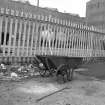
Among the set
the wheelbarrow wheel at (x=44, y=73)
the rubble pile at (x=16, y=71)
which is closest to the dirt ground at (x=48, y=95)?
the rubble pile at (x=16, y=71)

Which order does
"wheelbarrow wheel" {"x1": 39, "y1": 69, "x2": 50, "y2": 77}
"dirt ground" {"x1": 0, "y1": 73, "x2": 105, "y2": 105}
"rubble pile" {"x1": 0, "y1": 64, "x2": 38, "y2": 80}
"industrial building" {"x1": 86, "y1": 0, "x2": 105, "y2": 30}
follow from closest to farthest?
1. "dirt ground" {"x1": 0, "y1": 73, "x2": 105, "y2": 105}
2. "rubble pile" {"x1": 0, "y1": 64, "x2": 38, "y2": 80}
3. "wheelbarrow wheel" {"x1": 39, "y1": 69, "x2": 50, "y2": 77}
4. "industrial building" {"x1": 86, "y1": 0, "x2": 105, "y2": 30}

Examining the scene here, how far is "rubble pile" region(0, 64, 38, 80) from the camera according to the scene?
455 centimetres

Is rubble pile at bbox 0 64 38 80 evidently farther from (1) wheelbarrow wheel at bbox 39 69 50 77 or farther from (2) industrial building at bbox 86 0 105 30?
(2) industrial building at bbox 86 0 105 30

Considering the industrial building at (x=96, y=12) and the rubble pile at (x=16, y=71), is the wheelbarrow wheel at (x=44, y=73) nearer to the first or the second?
the rubble pile at (x=16, y=71)

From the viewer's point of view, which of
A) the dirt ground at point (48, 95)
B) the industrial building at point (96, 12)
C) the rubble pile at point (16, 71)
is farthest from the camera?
the industrial building at point (96, 12)

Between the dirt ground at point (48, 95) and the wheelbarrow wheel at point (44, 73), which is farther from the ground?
the wheelbarrow wheel at point (44, 73)

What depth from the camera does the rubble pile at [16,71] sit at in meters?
4.55

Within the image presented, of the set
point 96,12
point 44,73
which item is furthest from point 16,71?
point 96,12

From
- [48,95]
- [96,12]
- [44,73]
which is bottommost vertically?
[48,95]

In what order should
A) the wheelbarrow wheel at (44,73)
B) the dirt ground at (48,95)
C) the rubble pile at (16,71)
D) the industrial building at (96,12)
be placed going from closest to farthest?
1. the dirt ground at (48,95)
2. the rubble pile at (16,71)
3. the wheelbarrow wheel at (44,73)
4. the industrial building at (96,12)

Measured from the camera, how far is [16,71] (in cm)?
496

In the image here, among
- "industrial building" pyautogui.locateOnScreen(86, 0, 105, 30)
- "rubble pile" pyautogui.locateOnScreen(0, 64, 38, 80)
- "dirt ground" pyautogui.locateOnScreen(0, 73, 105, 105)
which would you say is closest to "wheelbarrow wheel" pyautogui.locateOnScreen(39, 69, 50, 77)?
"rubble pile" pyautogui.locateOnScreen(0, 64, 38, 80)

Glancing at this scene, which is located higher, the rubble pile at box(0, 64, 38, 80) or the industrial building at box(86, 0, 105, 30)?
the industrial building at box(86, 0, 105, 30)

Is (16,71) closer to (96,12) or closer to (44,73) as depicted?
(44,73)
